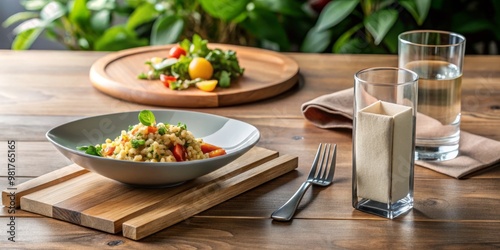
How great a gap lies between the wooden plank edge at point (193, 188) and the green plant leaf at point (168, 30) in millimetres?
1641

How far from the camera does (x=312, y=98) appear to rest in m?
1.85

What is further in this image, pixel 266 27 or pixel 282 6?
pixel 282 6

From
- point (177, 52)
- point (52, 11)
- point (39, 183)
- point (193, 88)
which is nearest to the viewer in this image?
point (39, 183)

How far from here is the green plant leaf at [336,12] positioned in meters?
3.03

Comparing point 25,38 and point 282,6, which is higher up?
point 282,6

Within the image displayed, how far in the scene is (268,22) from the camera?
10.3 feet

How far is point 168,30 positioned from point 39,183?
187 cm

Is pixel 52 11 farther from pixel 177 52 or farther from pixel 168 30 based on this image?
pixel 177 52

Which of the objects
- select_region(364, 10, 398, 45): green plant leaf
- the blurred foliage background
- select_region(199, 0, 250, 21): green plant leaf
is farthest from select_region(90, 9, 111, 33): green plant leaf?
select_region(364, 10, 398, 45): green plant leaf

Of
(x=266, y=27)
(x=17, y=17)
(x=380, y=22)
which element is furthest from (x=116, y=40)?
(x=380, y=22)

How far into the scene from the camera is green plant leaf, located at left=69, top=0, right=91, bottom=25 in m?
3.17

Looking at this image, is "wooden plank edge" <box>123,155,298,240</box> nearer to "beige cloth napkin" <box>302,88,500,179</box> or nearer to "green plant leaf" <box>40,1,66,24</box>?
"beige cloth napkin" <box>302,88,500,179</box>

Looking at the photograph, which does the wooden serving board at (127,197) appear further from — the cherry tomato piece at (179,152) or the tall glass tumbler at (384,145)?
the tall glass tumbler at (384,145)

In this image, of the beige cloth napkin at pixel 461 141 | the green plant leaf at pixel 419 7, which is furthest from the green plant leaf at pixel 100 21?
the beige cloth napkin at pixel 461 141
